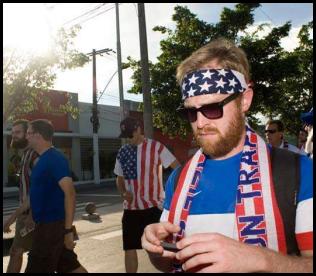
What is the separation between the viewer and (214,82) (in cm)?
208

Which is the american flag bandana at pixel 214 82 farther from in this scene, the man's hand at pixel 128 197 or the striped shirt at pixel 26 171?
the man's hand at pixel 128 197

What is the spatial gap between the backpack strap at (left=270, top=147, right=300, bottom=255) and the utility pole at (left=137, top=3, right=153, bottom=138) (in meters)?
8.82

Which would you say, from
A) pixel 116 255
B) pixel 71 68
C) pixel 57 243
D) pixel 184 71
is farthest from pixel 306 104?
pixel 184 71

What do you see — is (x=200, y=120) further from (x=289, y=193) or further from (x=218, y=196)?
(x=289, y=193)

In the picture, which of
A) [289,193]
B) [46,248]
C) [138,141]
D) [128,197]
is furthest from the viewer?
[138,141]

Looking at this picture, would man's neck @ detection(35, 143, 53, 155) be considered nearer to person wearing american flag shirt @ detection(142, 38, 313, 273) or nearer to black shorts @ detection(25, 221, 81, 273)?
black shorts @ detection(25, 221, 81, 273)

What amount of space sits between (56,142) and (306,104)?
1700cm

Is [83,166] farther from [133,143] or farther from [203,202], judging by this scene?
[203,202]

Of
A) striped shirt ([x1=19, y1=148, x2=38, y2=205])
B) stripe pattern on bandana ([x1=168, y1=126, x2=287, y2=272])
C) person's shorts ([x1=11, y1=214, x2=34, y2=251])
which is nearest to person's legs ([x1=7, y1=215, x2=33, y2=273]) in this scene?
person's shorts ([x1=11, y1=214, x2=34, y2=251])

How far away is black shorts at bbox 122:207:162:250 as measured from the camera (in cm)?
551

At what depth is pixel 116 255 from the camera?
7.77 metres

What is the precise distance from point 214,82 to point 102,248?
687 centimetres

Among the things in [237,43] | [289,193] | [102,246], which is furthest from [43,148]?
[237,43]

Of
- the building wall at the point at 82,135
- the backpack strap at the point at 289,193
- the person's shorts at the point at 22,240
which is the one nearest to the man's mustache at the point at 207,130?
the backpack strap at the point at 289,193
